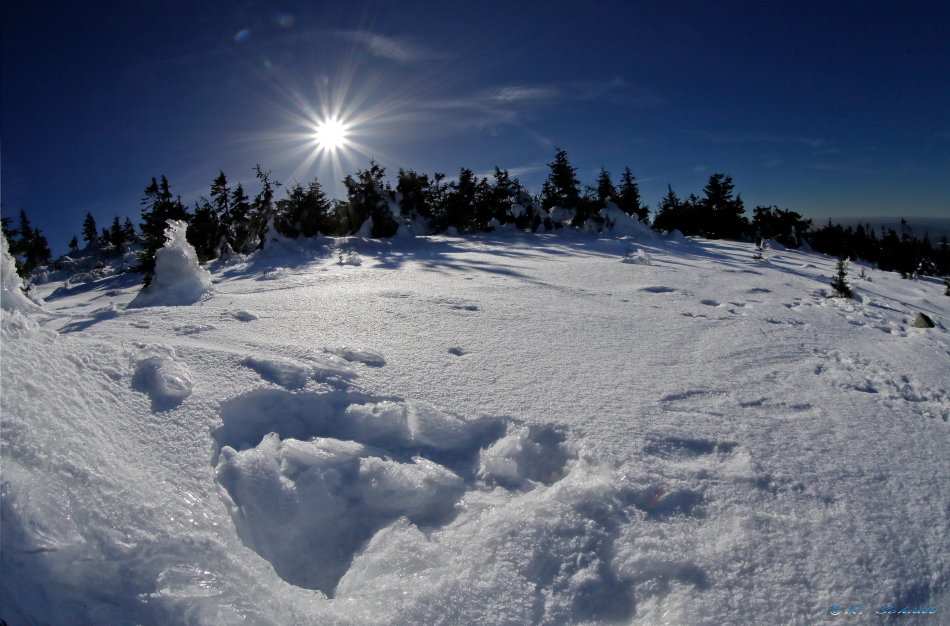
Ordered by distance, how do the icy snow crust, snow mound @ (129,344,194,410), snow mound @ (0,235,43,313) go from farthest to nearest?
1. snow mound @ (0,235,43,313)
2. snow mound @ (129,344,194,410)
3. the icy snow crust

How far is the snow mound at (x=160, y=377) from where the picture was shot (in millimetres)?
2260

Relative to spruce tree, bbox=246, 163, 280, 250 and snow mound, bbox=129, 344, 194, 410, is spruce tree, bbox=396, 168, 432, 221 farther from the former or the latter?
snow mound, bbox=129, 344, 194, 410

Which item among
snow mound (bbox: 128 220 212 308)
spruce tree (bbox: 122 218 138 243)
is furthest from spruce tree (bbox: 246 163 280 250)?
spruce tree (bbox: 122 218 138 243)

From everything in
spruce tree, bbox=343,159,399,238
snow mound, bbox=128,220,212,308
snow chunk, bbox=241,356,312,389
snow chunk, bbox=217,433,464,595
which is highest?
spruce tree, bbox=343,159,399,238

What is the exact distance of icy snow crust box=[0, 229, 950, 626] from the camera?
1.42 m

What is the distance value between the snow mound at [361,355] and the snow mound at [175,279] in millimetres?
2701

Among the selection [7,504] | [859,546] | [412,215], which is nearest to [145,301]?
[7,504]

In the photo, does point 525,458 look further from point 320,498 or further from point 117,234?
point 117,234

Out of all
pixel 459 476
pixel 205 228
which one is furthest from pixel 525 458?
A: pixel 205 228

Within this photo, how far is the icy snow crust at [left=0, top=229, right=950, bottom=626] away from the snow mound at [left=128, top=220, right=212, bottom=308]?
97 centimetres

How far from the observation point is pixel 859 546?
5.41ft

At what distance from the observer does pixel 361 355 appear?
3193 millimetres

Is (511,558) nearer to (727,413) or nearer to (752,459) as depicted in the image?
(752,459)

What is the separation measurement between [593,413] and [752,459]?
86cm
